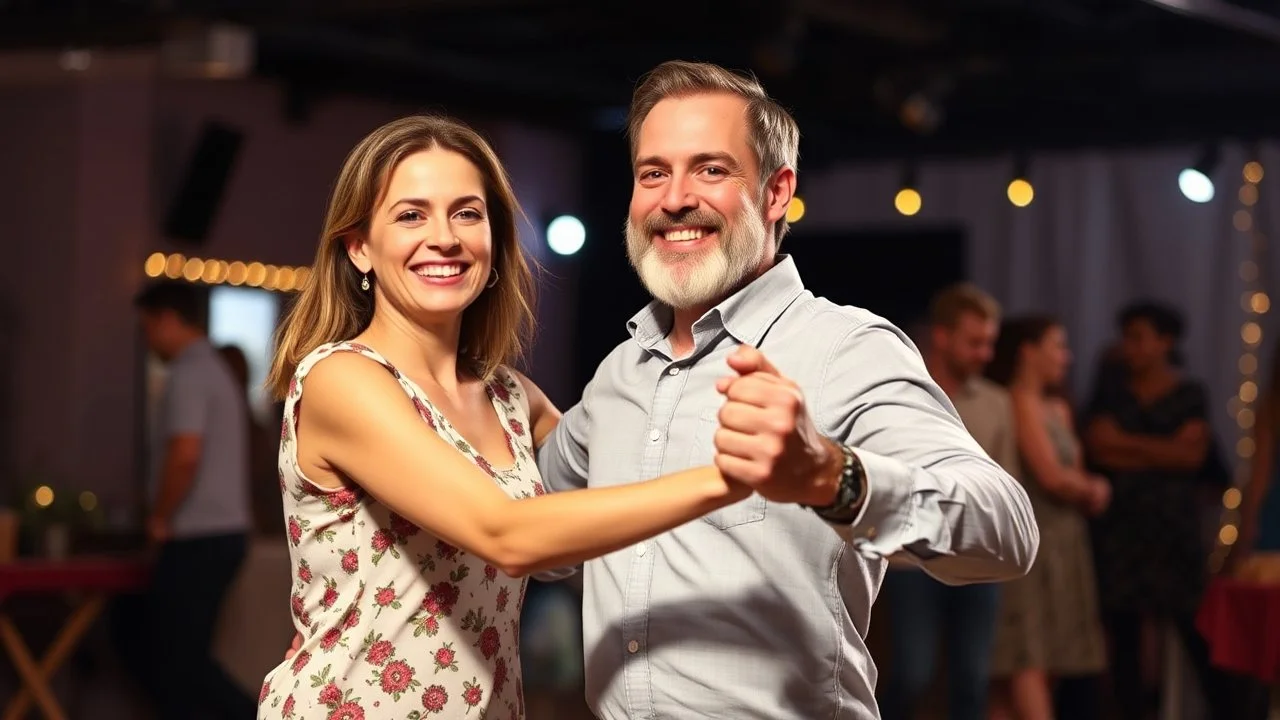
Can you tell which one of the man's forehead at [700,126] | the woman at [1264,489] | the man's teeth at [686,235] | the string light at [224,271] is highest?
the man's forehead at [700,126]

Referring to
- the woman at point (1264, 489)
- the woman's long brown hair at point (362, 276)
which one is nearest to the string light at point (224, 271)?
the woman at point (1264, 489)

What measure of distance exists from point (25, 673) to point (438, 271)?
432 centimetres

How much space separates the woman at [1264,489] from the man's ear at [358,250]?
166 inches

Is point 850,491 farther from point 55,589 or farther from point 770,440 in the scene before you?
point 55,589

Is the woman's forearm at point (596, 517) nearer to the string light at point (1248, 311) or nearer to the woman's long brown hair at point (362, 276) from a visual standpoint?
the woman's long brown hair at point (362, 276)

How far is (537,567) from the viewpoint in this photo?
1896 millimetres

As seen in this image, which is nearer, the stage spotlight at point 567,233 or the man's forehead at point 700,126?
the man's forehead at point 700,126

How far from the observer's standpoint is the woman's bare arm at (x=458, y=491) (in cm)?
179

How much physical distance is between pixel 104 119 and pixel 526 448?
6.15 m

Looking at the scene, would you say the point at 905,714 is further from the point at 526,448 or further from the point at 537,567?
the point at 537,567

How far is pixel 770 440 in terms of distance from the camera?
164cm

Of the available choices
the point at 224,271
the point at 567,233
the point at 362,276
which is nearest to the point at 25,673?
the point at 224,271

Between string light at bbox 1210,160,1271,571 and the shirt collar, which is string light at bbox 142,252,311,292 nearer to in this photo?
string light at bbox 1210,160,1271,571

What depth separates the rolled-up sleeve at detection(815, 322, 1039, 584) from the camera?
1.73 meters
